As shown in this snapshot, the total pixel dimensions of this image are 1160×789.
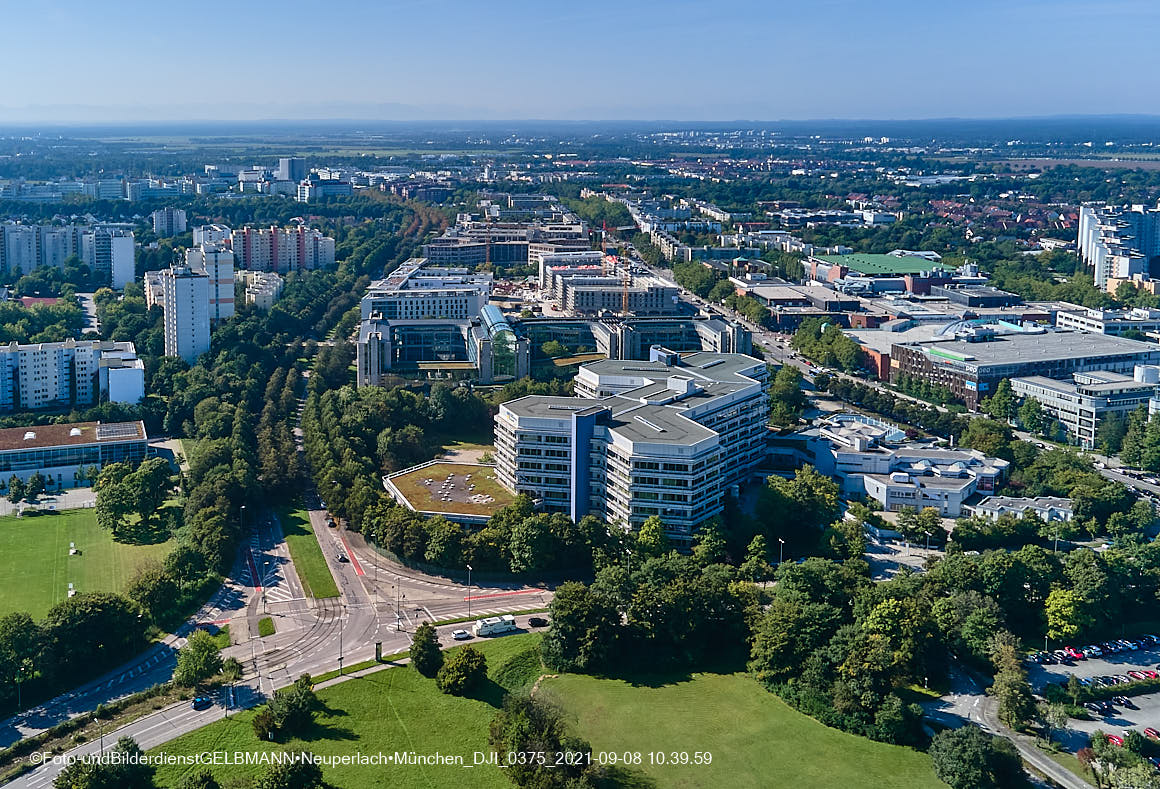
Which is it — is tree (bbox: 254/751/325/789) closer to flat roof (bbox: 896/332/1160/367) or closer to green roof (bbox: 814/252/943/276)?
flat roof (bbox: 896/332/1160/367)

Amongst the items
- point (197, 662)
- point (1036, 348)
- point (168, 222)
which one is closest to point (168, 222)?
A: point (168, 222)

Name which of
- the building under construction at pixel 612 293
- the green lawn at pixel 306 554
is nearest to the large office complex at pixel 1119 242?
the building under construction at pixel 612 293

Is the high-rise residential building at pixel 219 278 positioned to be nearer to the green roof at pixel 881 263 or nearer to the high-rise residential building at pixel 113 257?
the high-rise residential building at pixel 113 257

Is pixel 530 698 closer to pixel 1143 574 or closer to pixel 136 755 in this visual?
pixel 136 755

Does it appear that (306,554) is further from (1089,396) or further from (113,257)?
(113,257)

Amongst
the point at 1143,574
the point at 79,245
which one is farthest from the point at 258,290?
the point at 1143,574
